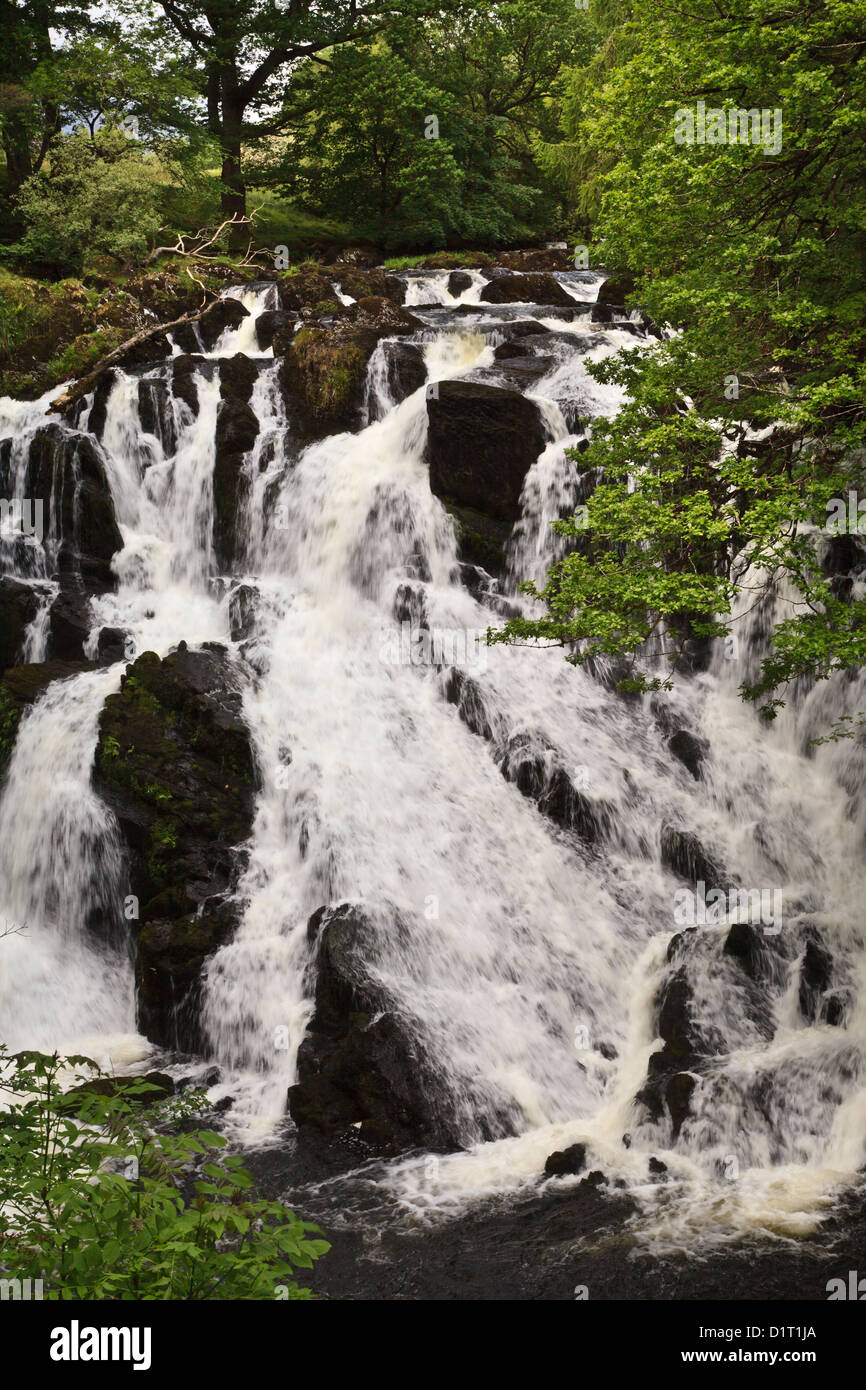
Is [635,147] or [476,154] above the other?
[476,154]

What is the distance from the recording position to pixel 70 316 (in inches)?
795

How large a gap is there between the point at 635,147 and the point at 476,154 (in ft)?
74.8

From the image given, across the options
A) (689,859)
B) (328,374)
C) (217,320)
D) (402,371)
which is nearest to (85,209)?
(217,320)

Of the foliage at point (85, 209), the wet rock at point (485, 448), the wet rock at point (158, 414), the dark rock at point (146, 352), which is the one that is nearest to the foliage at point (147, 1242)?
the wet rock at point (485, 448)

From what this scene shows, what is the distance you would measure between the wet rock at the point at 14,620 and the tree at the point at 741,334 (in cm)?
840

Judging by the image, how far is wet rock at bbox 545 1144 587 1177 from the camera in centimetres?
916

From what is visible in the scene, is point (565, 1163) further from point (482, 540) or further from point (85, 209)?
point (85, 209)

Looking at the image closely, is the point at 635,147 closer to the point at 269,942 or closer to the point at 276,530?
the point at 276,530

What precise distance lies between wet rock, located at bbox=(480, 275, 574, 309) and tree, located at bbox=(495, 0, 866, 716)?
35.1 feet

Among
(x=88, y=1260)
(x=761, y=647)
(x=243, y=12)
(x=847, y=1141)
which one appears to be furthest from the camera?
(x=243, y=12)

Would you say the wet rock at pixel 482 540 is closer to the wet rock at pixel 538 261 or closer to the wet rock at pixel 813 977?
the wet rock at pixel 813 977

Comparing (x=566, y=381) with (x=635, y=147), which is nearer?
(x=635, y=147)

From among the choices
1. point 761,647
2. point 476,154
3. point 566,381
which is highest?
point 476,154

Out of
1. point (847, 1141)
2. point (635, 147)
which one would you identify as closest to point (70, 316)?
point (635, 147)
